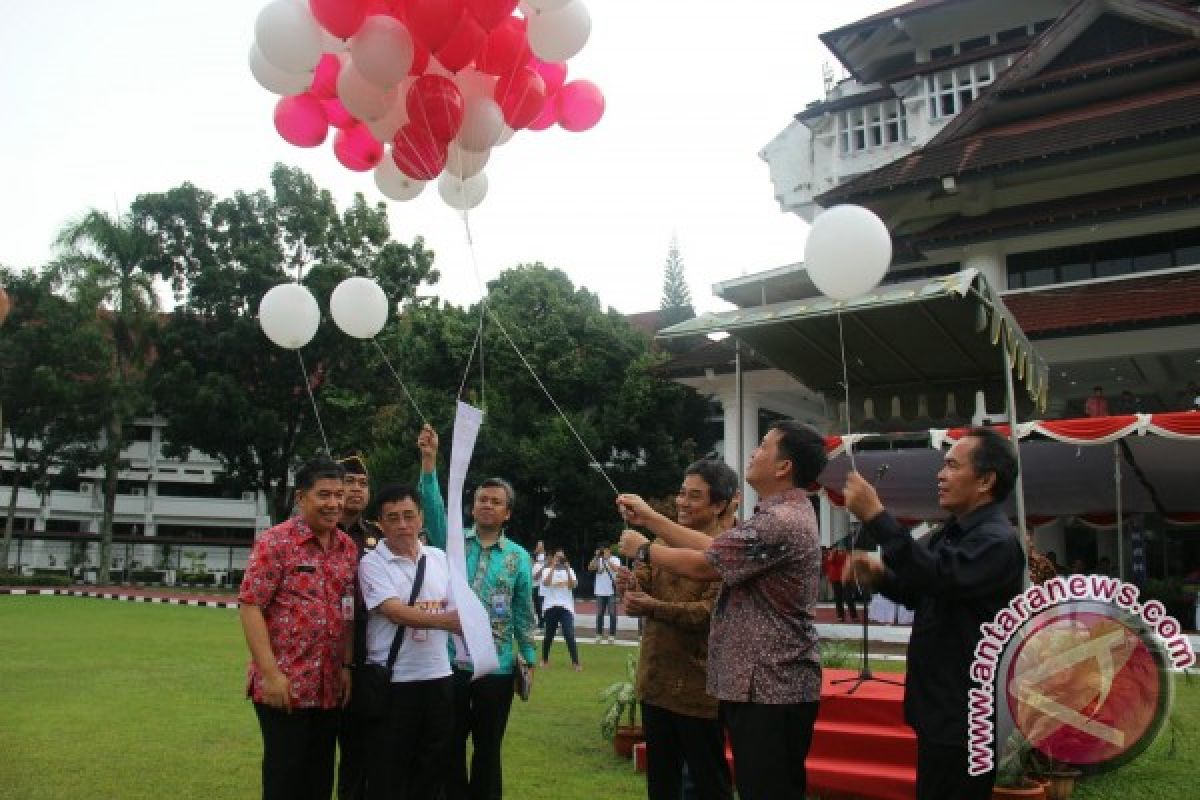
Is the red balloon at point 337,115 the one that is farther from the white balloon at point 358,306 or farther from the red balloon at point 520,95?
the white balloon at point 358,306

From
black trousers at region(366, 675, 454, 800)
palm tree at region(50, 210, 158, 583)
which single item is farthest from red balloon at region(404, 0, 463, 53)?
palm tree at region(50, 210, 158, 583)

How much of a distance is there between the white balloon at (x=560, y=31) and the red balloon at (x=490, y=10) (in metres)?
0.28

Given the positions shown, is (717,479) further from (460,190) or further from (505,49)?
(460,190)

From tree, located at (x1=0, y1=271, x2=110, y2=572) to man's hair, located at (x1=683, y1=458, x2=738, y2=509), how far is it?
1173 inches

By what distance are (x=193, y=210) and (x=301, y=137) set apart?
25306 millimetres

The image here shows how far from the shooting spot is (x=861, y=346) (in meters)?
8.40

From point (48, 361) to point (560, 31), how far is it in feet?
96.7

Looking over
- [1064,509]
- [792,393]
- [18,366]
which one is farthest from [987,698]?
[18,366]

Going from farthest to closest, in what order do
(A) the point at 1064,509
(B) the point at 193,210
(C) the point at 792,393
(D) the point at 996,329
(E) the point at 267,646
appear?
(B) the point at 193,210 < (C) the point at 792,393 < (A) the point at 1064,509 < (D) the point at 996,329 < (E) the point at 267,646

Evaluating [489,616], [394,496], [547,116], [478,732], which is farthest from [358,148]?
[478,732]

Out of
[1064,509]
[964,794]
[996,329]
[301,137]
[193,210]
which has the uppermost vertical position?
[193,210]

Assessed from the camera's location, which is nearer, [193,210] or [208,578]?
[193,210]

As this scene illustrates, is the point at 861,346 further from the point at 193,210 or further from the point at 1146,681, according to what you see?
the point at 193,210

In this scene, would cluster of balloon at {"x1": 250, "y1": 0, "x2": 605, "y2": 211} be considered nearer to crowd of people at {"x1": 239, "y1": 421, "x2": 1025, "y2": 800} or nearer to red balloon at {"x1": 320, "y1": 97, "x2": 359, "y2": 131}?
red balloon at {"x1": 320, "y1": 97, "x2": 359, "y2": 131}
